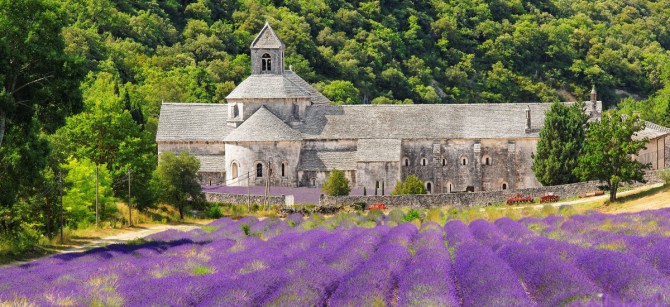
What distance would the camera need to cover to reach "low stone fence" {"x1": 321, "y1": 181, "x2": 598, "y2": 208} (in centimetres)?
7112

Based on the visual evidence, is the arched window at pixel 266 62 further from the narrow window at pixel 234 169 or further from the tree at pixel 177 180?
the tree at pixel 177 180

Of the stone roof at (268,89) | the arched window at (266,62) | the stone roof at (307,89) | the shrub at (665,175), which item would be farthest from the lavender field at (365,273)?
the stone roof at (307,89)

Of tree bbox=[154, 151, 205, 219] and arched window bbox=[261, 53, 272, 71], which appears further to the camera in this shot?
arched window bbox=[261, 53, 272, 71]

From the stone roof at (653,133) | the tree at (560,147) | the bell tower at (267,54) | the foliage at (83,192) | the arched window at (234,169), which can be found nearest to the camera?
the foliage at (83,192)

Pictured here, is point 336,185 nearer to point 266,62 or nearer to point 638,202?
point 266,62

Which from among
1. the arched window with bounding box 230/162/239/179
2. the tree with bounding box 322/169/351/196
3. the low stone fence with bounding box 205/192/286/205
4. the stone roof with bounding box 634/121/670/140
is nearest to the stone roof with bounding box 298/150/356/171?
the tree with bounding box 322/169/351/196

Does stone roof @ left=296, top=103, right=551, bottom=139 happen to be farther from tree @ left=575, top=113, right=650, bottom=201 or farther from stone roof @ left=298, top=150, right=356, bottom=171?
tree @ left=575, top=113, right=650, bottom=201

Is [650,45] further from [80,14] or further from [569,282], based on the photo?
[569,282]

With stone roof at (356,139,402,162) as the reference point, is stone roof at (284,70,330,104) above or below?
above

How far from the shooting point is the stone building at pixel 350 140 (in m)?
80.4

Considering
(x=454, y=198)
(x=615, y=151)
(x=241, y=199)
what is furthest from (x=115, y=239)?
(x=454, y=198)

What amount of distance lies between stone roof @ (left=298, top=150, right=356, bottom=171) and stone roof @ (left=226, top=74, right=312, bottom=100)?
578cm

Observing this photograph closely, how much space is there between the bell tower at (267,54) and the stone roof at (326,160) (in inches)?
383

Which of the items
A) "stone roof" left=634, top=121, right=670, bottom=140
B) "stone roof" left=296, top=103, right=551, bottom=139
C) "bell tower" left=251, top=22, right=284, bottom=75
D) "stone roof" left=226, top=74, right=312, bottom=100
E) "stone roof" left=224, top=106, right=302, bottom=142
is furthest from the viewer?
"bell tower" left=251, top=22, right=284, bottom=75
